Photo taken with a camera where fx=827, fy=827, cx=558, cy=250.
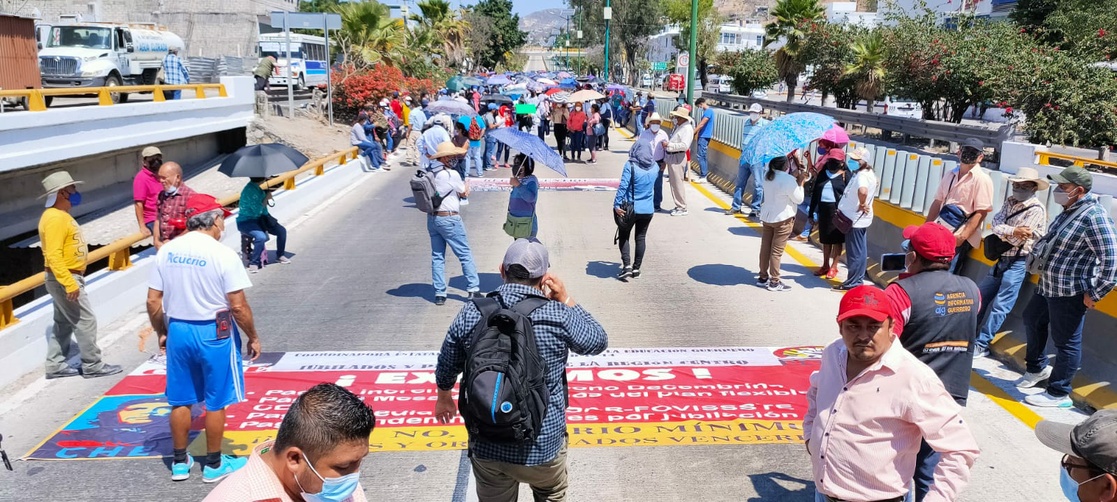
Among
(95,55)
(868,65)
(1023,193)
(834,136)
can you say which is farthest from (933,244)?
(868,65)

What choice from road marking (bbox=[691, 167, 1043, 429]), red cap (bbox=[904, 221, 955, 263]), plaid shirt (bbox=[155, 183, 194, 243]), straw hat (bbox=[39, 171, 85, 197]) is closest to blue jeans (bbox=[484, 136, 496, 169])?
plaid shirt (bbox=[155, 183, 194, 243])

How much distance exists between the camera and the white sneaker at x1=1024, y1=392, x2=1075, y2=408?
6.12 metres

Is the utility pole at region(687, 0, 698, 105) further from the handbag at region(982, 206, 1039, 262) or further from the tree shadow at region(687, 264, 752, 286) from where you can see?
the handbag at region(982, 206, 1039, 262)

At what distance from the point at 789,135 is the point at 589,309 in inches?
113

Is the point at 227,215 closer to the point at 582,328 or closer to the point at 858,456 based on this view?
the point at 582,328

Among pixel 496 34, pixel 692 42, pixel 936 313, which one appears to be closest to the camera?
pixel 936 313

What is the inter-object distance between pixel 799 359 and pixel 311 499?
217 inches

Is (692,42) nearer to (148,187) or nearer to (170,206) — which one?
(148,187)

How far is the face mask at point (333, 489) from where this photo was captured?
2.32 m

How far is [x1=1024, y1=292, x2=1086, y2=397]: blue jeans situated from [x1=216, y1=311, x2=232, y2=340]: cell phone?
570 cm

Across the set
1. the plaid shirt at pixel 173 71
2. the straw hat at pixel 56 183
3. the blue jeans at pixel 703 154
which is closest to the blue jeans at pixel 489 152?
the blue jeans at pixel 703 154

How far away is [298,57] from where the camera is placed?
129 ft

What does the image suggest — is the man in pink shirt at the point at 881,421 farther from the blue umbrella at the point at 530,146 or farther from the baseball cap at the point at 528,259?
the blue umbrella at the point at 530,146

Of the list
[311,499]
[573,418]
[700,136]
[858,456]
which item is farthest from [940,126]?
[311,499]
